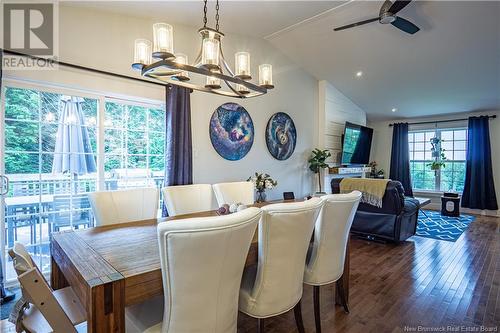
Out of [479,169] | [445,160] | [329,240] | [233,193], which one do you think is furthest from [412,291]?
[445,160]

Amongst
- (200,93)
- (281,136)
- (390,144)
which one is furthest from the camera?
(390,144)

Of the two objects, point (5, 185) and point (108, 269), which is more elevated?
point (5, 185)

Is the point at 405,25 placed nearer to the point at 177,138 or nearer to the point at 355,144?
the point at 177,138

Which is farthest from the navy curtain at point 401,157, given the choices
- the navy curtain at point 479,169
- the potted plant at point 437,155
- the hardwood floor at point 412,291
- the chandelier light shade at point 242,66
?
the chandelier light shade at point 242,66

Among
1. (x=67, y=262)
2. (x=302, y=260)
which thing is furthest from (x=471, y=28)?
(x=67, y=262)

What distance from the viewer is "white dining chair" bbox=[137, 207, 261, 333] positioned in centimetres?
108

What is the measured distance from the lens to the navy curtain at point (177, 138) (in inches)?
126

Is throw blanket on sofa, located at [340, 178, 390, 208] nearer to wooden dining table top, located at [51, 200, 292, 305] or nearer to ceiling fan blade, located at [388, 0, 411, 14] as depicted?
ceiling fan blade, located at [388, 0, 411, 14]

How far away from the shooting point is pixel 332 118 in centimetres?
583

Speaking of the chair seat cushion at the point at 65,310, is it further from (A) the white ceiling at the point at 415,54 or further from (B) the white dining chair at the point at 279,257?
(A) the white ceiling at the point at 415,54

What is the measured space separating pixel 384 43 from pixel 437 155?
13.7 feet

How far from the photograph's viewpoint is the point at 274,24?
3869mm

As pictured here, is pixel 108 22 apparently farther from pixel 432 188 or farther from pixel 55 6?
pixel 432 188

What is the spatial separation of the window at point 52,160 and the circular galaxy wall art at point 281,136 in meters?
2.16
